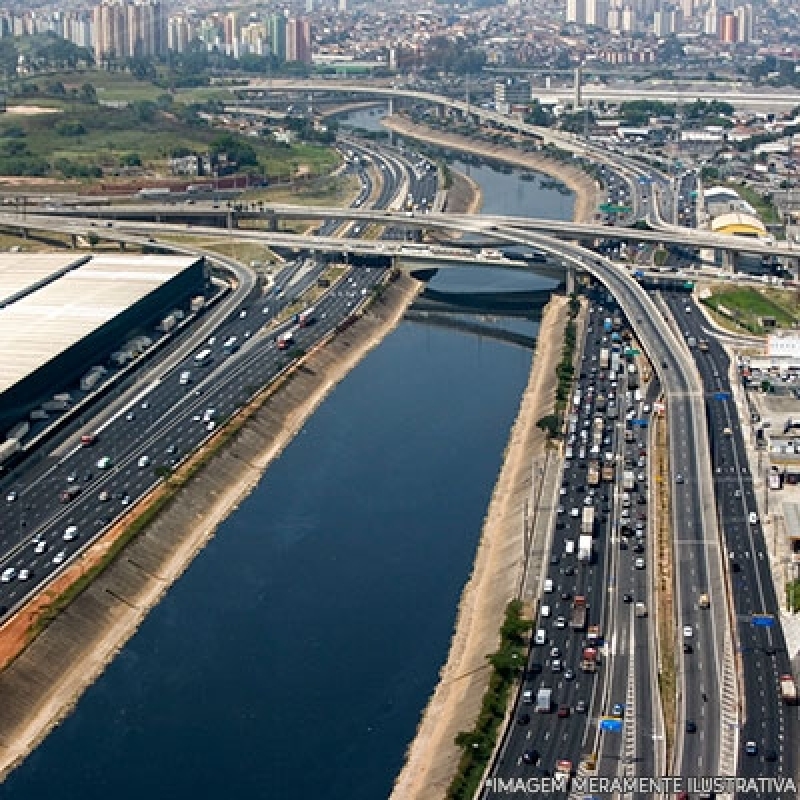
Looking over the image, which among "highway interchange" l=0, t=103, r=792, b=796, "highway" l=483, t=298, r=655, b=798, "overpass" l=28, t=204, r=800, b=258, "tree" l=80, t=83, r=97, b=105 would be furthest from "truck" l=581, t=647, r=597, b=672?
"tree" l=80, t=83, r=97, b=105

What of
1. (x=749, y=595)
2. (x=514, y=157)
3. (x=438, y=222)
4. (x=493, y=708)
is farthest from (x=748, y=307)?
(x=514, y=157)

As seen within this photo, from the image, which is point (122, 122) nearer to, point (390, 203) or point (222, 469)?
point (390, 203)

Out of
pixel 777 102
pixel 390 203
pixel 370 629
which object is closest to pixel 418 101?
pixel 777 102

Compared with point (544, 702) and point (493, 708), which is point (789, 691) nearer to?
point (544, 702)

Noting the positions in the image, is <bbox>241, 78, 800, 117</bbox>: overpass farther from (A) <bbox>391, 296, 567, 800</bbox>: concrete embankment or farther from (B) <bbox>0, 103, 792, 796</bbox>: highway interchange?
(A) <bbox>391, 296, 567, 800</bbox>: concrete embankment

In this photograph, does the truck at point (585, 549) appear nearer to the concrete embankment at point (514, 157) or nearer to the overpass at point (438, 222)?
the overpass at point (438, 222)
